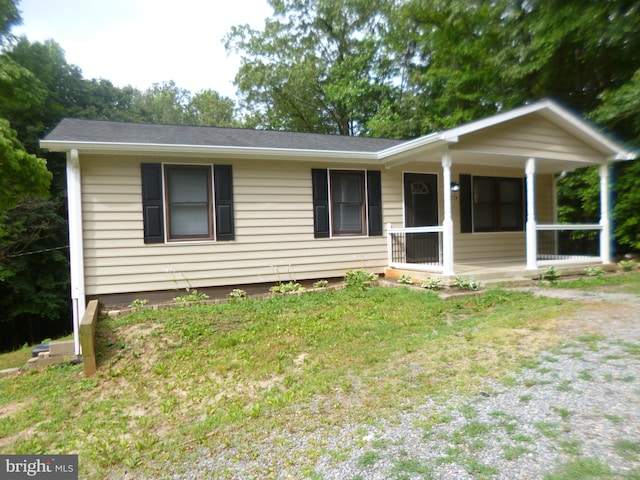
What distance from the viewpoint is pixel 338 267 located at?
24.9 feet

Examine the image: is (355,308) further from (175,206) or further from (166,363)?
(175,206)

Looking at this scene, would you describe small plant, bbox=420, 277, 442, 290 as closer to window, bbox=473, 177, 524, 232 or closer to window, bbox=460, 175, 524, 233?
window, bbox=460, 175, 524, 233

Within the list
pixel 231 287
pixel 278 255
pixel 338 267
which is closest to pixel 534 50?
pixel 338 267

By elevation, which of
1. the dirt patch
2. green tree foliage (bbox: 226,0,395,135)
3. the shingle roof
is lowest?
the dirt patch

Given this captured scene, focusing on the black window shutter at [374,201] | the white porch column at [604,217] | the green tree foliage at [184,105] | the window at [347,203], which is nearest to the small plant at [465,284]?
the black window shutter at [374,201]

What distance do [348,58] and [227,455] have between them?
69.5 ft

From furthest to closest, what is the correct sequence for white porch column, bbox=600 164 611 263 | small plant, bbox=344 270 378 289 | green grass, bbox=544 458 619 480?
white porch column, bbox=600 164 611 263 → small plant, bbox=344 270 378 289 → green grass, bbox=544 458 619 480

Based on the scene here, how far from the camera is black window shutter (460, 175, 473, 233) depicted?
8656 mm

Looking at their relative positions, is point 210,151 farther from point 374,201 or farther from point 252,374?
point 252,374

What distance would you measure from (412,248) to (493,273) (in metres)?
1.77

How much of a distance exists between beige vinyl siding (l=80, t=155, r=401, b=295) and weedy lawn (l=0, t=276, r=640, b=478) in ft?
2.87

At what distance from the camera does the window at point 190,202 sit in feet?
20.5

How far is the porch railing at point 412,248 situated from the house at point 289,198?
0.10ft

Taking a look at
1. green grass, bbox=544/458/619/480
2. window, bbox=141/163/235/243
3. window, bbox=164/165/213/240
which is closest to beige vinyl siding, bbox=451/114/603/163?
window, bbox=141/163/235/243
